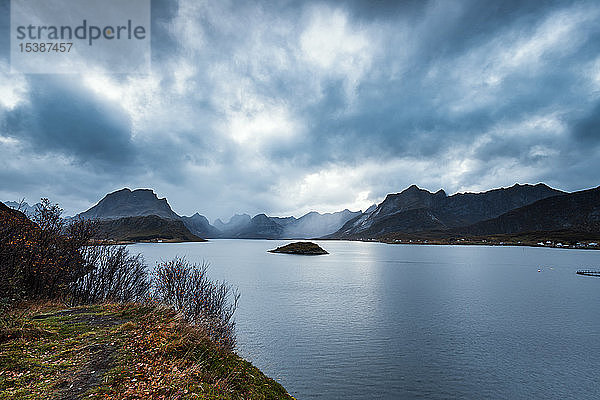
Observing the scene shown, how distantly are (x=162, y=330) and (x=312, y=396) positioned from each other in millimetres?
12970

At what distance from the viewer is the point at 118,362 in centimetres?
1289

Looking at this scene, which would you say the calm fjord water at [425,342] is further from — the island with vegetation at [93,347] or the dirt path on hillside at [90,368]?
the dirt path on hillside at [90,368]

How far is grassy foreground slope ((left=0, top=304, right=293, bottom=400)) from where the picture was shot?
10.8 meters

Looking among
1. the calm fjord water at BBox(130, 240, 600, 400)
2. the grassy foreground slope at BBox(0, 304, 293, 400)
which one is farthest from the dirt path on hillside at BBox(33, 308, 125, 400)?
the calm fjord water at BBox(130, 240, 600, 400)

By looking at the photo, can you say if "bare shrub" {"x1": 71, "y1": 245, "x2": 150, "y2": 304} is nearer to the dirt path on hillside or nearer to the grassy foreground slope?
the grassy foreground slope

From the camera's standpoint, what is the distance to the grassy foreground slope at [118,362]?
10836mm

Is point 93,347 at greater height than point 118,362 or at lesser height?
greater

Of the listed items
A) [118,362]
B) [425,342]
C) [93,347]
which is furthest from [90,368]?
[425,342]

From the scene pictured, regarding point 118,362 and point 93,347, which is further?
point 93,347

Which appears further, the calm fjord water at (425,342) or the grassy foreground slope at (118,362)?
the calm fjord water at (425,342)

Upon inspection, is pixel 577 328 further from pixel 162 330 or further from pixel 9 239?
pixel 9 239

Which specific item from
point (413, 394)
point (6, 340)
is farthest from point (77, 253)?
point (413, 394)

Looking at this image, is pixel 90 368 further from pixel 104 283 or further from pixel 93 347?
pixel 104 283

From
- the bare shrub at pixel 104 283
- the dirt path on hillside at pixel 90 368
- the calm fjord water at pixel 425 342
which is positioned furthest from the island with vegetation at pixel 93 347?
the calm fjord water at pixel 425 342
